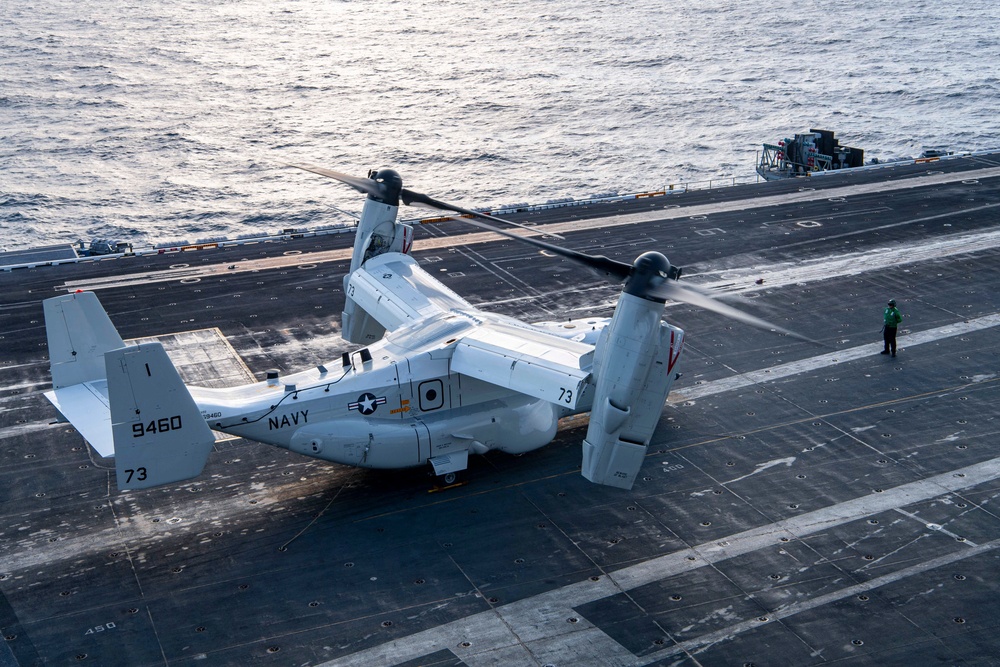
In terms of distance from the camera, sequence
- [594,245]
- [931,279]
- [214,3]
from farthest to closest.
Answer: [214,3] < [594,245] < [931,279]

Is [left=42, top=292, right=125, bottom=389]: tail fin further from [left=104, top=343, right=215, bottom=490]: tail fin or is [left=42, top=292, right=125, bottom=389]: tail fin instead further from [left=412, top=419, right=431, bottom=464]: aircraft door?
[left=412, top=419, right=431, bottom=464]: aircraft door

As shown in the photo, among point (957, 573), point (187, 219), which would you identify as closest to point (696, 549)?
point (957, 573)

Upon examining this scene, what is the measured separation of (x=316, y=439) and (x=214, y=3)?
589 feet

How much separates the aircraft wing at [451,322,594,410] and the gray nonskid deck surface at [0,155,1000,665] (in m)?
4.16

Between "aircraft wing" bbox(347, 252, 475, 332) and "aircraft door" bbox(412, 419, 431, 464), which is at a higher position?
"aircraft wing" bbox(347, 252, 475, 332)

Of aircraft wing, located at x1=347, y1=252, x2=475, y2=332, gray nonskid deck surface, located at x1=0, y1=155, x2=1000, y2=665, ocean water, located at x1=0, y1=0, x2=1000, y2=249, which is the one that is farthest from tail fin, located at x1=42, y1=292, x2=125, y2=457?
ocean water, located at x1=0, y1=0, x2=1000, y2=249

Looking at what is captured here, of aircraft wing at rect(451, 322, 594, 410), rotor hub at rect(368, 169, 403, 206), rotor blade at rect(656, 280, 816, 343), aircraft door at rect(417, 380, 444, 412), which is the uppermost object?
rotor hub at rect(368, 169, 403, 206)

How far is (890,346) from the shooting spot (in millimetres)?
43094

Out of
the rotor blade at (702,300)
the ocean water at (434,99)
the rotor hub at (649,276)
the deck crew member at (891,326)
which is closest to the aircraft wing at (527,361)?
the rotor hub at (649,276)

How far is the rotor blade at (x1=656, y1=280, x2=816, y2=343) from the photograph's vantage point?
79.2 feet

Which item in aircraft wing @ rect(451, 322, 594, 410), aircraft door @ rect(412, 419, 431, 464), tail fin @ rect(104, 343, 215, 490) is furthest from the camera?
aircraft door @ rect(412, 419, 431, 464)

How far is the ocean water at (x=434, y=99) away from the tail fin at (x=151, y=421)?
4354cm

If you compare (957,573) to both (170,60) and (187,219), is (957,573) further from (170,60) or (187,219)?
(170,60)

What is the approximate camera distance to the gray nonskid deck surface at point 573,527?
1040 inches
